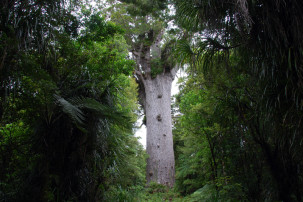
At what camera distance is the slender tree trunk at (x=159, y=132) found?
7125 millimetres

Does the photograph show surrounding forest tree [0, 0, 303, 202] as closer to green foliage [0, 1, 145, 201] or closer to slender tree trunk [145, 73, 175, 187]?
green foliage [0, 1, 145, 201]

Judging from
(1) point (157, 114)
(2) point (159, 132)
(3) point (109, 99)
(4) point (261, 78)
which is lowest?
(4) point (261, 78)

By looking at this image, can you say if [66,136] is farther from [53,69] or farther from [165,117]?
[165,117]

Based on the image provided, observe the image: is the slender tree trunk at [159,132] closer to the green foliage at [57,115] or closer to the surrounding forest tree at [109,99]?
the surrounding forest tree at [109,99]

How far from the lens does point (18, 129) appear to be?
3.09m

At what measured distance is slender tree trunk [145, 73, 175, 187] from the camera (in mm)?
7125

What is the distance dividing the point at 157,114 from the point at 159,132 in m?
0.68

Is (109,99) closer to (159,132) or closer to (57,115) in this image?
(57,115)

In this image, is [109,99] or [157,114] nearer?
[109,99]

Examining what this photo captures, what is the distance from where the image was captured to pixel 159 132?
7.68m

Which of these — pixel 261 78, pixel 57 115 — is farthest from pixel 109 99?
pixel 261 78

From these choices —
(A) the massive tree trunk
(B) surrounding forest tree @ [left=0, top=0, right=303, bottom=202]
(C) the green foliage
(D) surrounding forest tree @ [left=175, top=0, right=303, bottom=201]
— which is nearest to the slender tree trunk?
(A) the massive tree trunk

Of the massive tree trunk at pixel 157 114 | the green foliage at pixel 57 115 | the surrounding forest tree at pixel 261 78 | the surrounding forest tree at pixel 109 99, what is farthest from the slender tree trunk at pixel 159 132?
the green foliage at pixel 57 115

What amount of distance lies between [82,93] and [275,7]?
283 cm
